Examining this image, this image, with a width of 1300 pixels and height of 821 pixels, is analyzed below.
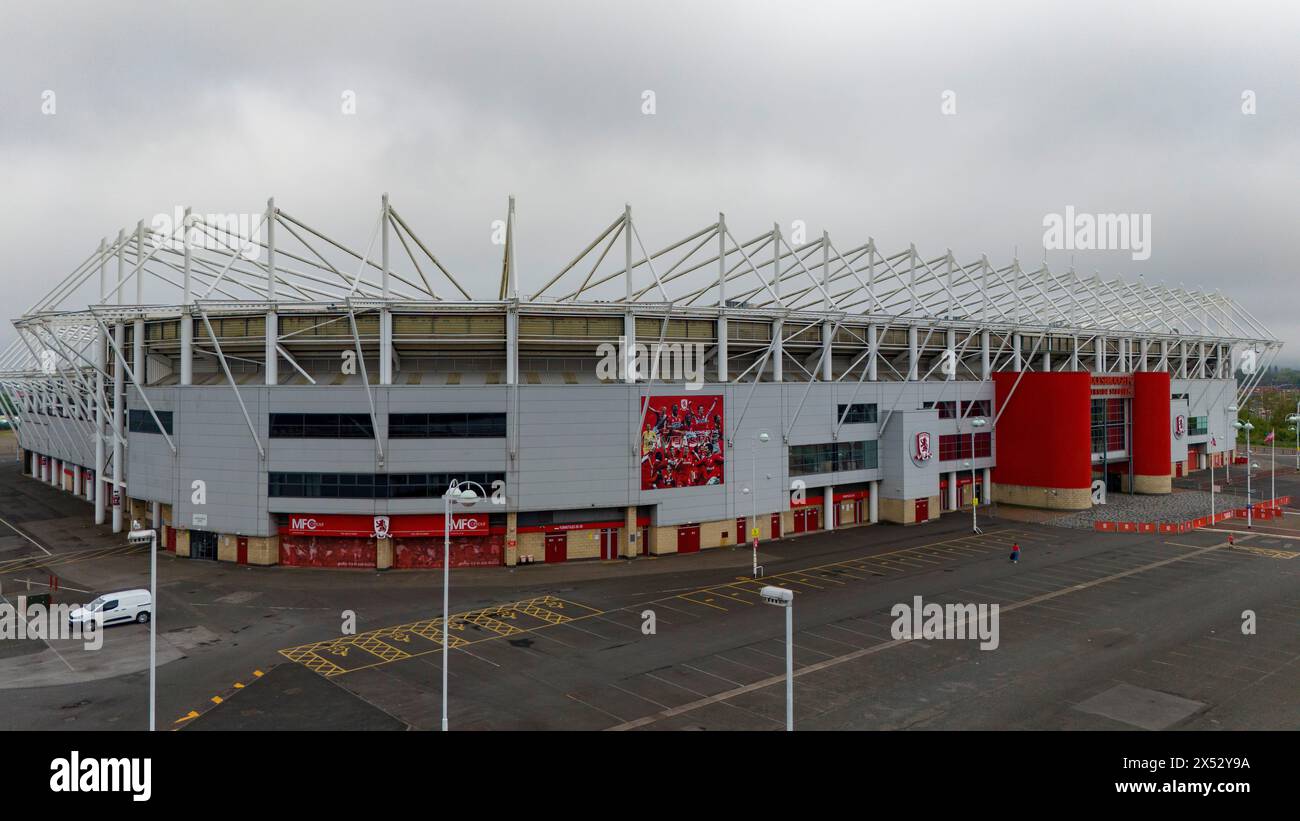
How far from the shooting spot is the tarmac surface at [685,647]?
68.1 feet

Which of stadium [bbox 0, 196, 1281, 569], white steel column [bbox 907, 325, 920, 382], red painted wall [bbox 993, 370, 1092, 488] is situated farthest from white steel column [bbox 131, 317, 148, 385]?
red painted wall [bbox 993, 370, 1092, 488]

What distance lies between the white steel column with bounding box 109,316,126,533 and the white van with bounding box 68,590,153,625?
843 inches

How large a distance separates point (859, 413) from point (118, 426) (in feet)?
165

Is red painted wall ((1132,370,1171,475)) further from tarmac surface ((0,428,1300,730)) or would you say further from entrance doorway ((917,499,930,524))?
entrance doorway ((917,499,930,524))

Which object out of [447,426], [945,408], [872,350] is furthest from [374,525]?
[945,408]

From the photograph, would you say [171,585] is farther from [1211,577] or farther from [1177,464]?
[1177,464]

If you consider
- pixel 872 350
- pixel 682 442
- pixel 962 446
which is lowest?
pixel 962 446

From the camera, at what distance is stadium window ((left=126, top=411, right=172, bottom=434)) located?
43.8m

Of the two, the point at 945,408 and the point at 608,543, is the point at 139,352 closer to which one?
the point at 608,543

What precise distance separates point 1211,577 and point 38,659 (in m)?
51.0

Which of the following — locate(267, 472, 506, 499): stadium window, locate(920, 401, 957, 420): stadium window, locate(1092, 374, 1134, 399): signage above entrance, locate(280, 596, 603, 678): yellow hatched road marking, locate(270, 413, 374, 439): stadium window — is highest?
locate(1092, 374, 1134, 399): signage above entrance

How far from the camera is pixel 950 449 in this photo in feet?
198

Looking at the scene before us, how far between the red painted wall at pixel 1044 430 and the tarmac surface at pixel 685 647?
15.2m

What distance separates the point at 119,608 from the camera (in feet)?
98.6
